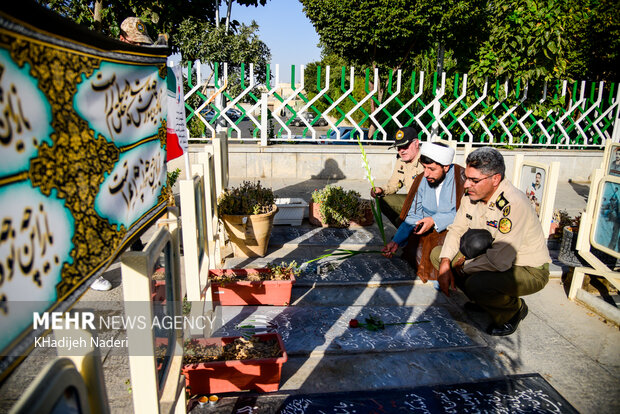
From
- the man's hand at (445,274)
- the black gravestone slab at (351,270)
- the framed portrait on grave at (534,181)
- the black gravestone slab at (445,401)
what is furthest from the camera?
the framed portrait on grave at (534,181)

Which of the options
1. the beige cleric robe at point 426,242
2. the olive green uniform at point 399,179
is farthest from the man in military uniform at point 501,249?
the olive green uniform at point 399,179

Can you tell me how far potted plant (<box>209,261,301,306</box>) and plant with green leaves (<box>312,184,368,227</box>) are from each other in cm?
229

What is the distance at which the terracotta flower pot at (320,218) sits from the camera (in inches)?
241

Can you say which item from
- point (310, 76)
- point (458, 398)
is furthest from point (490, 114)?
point (310, 76)

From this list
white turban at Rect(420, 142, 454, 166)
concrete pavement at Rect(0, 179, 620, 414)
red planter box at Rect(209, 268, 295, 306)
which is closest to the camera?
concrete pavement at Rect(0, 179, 620, 414)

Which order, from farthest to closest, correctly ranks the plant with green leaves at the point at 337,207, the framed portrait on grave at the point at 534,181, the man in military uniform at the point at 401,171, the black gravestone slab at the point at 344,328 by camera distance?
the plant with green leaves at the point at 337,207 → the man in military uniform at the point at 401,171 → the framed portrait on grave at the point at 534,181 → the black gravestone slab at the point at 344,328

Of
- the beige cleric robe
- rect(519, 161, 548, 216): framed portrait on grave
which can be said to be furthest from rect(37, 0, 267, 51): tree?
rect(519, 161, 548, 216): framed portrait on grave

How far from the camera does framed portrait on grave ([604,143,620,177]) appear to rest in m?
4.38

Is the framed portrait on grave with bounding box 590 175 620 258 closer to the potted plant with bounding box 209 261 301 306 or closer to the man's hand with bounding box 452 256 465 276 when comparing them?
the man's hand with bounding box 452 256 465 276

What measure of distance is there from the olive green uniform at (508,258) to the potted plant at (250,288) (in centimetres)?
159

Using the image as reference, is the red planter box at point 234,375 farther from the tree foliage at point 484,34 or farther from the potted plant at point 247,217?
the tree foliage at point 484,34

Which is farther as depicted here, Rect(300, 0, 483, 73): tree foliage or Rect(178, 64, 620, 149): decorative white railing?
Rect(300, 0, 483, 73): tree foliage

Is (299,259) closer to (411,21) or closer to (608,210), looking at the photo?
(608,210)

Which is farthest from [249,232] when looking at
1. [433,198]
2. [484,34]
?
[484,34]
